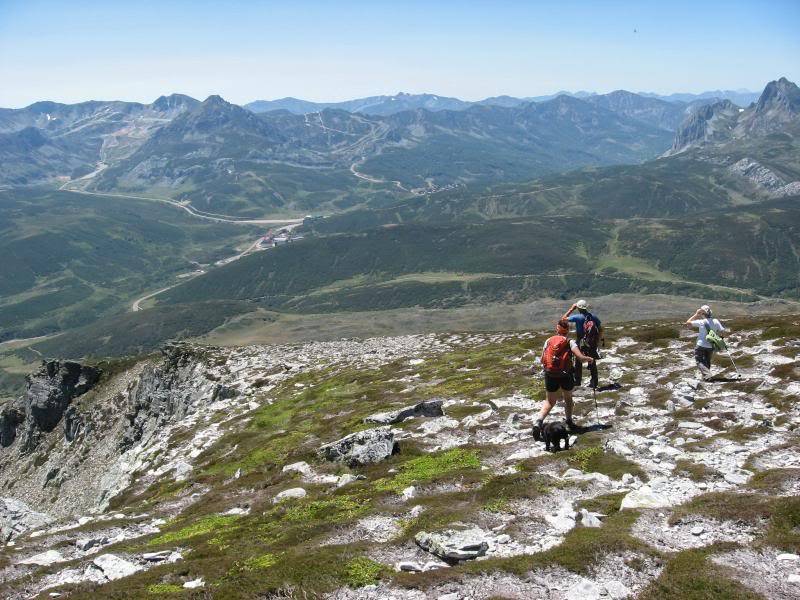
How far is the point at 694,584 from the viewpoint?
1184 cm

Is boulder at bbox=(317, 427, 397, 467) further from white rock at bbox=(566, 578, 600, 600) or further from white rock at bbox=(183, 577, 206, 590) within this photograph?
white rock at bbox=(566, 578, 600, 600)

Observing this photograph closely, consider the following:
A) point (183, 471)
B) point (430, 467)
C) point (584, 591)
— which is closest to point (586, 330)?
point (430, 467)

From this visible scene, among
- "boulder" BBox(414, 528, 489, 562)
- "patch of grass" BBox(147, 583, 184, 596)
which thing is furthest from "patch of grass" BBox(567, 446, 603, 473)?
"patch of grass" BBox(147, 583, 184, 596)

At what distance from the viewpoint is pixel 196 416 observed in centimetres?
6334

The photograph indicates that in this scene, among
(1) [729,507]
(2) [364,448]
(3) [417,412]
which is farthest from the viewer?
(3) [417,412]

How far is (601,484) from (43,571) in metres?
19.2

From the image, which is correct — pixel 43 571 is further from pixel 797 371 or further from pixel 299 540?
pixel 797 371

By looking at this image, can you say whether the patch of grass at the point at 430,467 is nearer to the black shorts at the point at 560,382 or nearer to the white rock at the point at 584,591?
the black shorts at the point at 560,382

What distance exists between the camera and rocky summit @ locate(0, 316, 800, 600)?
13.3 meters

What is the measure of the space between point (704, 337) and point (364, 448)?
64.9 feet

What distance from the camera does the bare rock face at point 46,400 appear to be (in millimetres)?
97688

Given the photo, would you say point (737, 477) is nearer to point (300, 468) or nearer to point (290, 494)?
point (290, 494)

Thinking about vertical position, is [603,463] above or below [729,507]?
below

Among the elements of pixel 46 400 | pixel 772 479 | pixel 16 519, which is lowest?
pixel 46 400
